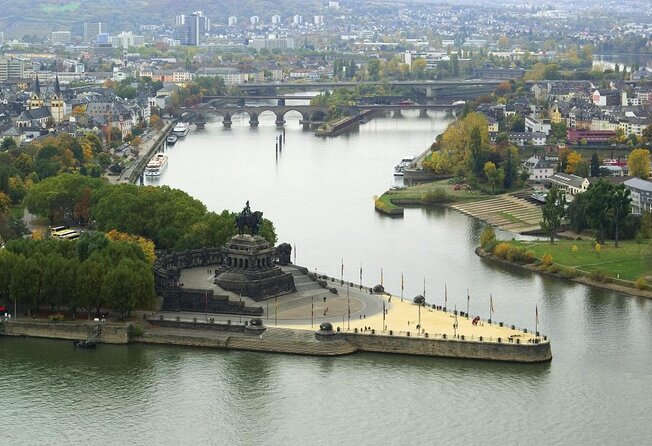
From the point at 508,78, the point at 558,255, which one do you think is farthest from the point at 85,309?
the point at 508,78

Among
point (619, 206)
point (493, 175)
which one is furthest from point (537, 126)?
point (619, 206)

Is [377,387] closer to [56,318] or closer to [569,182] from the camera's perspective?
[56,318]

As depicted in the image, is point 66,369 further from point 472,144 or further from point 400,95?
point 400,95

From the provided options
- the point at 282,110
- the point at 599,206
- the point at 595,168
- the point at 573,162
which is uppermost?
the point at 599,206

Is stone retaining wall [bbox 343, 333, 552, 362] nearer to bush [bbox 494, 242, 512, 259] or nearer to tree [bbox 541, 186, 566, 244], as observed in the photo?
bush [bbox 494, 242, 512, 259]

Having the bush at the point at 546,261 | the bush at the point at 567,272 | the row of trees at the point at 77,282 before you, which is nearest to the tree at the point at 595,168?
the bush at the point at 546,261

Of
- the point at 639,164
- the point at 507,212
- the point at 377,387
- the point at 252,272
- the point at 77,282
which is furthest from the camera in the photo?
the point at 639,164

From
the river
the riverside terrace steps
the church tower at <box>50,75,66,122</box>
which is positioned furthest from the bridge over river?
the river
